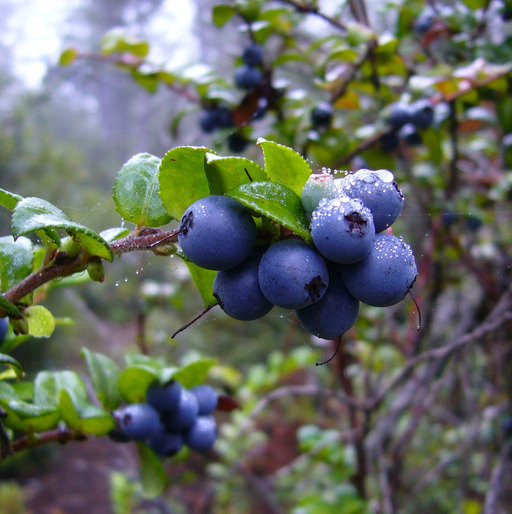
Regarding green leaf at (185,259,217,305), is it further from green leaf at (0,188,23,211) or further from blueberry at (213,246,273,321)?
green leaf at (0,188,23,211)

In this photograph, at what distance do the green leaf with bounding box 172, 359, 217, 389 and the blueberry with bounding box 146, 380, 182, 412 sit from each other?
27 mm

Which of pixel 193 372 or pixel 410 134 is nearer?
pixel 193 372

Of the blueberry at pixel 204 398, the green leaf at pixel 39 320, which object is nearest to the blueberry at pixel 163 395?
the blueberry at pixel 204 398

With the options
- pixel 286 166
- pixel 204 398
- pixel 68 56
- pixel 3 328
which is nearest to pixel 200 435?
pixel 204 398

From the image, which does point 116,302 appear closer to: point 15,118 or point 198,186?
point 15,118

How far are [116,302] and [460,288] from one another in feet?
20.9

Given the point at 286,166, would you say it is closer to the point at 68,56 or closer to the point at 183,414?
the point at 183,414

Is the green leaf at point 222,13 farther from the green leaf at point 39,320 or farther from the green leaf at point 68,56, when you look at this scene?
the green leaf at point 39,320

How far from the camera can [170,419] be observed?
0.88m

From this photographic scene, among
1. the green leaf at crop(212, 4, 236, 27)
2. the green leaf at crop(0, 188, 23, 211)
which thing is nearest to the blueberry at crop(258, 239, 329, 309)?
the green leaf at crop(0, 188, 23, 211)

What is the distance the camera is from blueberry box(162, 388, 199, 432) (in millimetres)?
871

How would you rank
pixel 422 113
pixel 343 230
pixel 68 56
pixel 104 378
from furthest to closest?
pixel 68 56 → pixel 422 113 → pixel 104 378 → pixel 343 230

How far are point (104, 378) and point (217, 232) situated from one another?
55 centimetres

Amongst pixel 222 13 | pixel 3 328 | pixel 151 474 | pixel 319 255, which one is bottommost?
pixel 151 474
